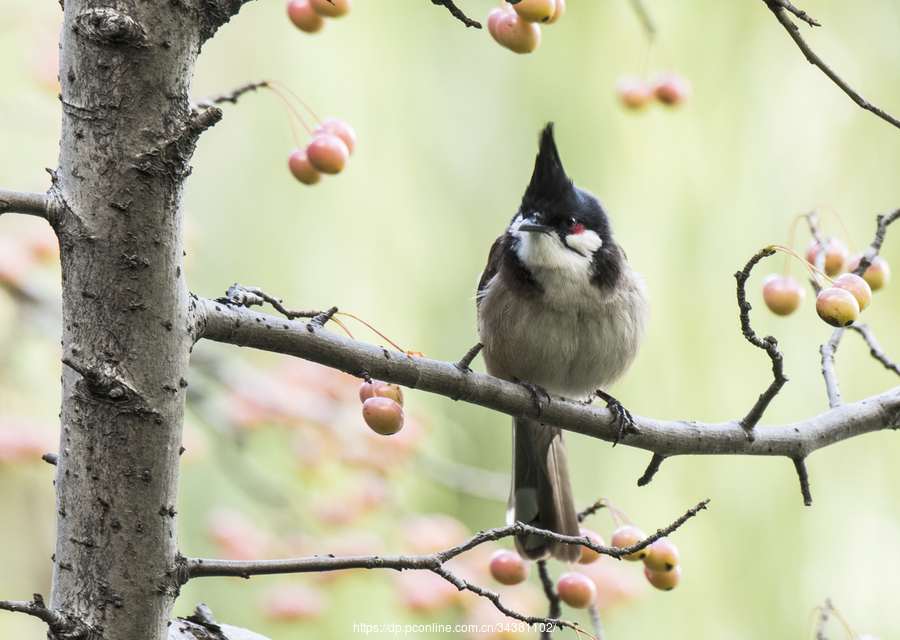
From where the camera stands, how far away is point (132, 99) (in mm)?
856

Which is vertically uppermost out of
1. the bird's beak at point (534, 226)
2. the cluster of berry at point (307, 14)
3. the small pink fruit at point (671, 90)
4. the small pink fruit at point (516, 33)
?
the small pink fruit at point (671, 90)

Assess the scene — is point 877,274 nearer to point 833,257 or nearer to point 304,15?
point 833,257

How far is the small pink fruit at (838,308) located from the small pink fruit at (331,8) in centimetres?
89

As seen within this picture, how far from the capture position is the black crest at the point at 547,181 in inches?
77.6

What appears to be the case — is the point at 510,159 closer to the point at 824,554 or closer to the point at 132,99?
the point at 824,554

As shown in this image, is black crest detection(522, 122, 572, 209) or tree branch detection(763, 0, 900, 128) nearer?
tree branch detection(763, 0, 900, 128)

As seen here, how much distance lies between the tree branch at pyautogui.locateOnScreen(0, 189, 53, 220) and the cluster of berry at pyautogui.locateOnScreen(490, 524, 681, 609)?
1.02 m

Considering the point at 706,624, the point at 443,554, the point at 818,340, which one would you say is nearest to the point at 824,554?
the point at 706,624

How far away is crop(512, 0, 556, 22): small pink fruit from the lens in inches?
46.3

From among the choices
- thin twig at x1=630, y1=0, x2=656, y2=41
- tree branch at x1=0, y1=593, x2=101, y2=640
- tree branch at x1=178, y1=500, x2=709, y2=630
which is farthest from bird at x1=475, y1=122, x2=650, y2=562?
tree branch at x1=0, y1=593, x2=101, y2=640

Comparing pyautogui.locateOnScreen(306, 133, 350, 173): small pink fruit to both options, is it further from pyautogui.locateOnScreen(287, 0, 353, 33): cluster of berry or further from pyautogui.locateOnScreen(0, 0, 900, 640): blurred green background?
pyautogui.locateOnScreen(0, 0, 900, 640): blurred green background

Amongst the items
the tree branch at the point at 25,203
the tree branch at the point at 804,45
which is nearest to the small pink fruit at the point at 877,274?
the tree branch at the point at 804,45

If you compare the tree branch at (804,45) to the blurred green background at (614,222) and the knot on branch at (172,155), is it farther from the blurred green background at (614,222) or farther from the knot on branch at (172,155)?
the blurred green background at (614,222)

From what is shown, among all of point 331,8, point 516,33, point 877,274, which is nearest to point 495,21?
point 516,33
